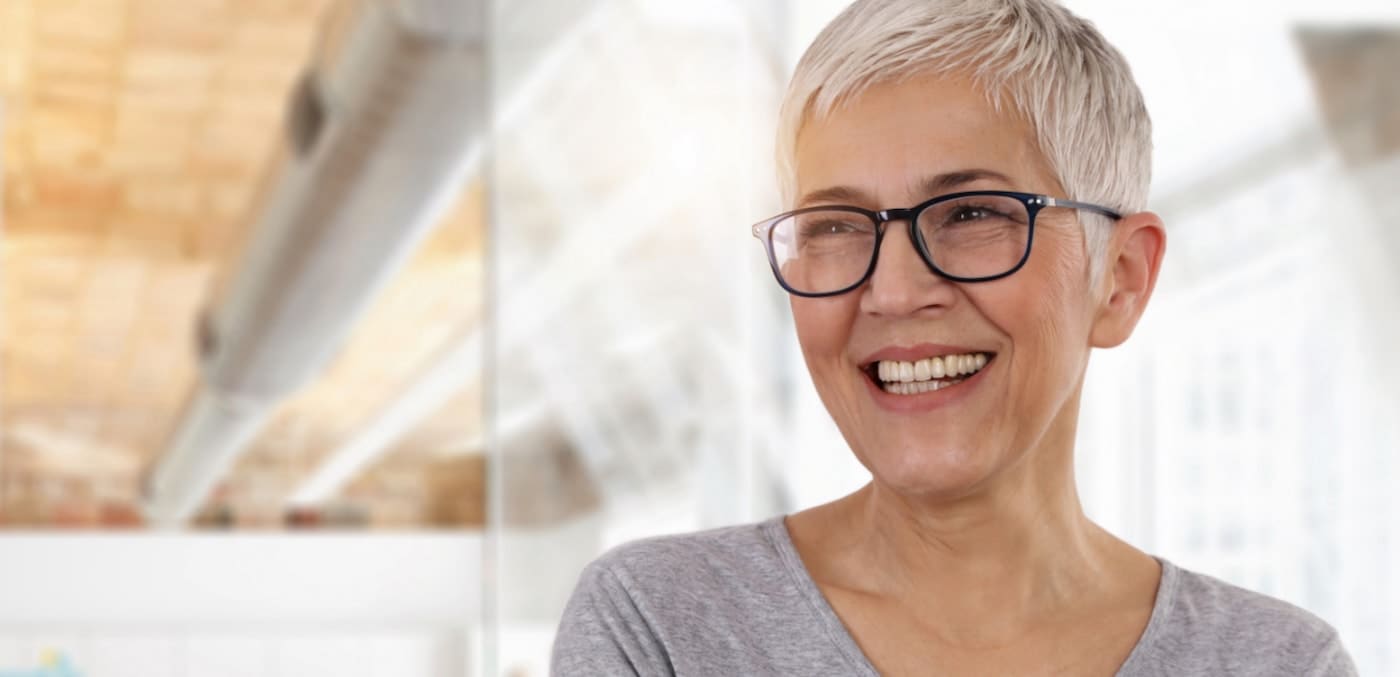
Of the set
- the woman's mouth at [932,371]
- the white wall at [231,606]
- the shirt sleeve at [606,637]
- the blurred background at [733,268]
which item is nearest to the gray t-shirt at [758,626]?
the shirt sleeve at [606,637]

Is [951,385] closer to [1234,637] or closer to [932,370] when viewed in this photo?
[932,370]

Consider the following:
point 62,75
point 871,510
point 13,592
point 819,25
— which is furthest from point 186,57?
point 871,510

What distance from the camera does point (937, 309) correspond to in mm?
628

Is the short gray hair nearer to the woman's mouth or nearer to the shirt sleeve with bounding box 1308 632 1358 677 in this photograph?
the woman's mouth

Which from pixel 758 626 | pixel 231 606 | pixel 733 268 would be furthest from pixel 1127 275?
pixel 231 606

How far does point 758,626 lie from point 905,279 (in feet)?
0.60

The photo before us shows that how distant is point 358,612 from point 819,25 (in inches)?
107

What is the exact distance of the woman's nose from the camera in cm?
62

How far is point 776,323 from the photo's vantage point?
1717mm

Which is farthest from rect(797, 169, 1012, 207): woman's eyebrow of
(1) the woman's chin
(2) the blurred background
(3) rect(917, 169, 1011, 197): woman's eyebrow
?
(2) the blurred background

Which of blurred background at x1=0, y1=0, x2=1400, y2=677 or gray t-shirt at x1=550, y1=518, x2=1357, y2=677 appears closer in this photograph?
gray t-shirt at x1=550, y1=518, x2=1357, y2=677

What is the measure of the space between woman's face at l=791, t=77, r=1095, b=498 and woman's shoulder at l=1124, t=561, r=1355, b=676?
12 centimetres

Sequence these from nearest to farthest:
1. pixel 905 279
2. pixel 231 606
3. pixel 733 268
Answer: pixel 905 279, pixel 733 268, pixel 231 606

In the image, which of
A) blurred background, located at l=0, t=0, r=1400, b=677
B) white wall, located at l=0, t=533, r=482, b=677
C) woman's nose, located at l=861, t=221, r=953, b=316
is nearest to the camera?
woman's nose, located at l=861, t=221, r=953, b=316
